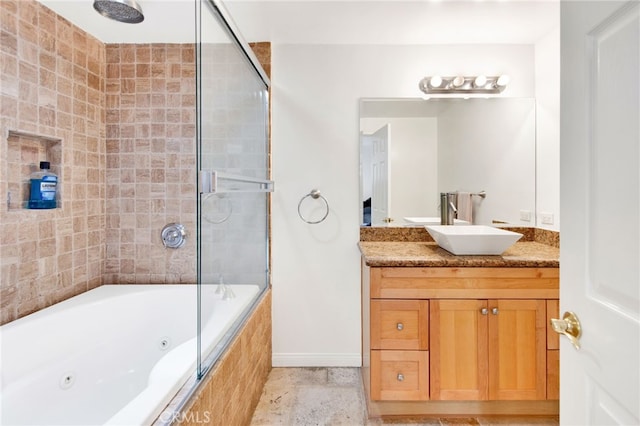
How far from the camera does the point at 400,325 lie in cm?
177

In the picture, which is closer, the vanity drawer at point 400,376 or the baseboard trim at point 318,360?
the vanity drawer at point 400,376

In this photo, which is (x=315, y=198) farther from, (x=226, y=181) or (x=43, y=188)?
(x=43, y=188)

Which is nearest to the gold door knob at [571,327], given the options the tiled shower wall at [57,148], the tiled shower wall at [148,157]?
the tiled shower wall at [148,157]

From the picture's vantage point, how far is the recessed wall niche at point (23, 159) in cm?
161

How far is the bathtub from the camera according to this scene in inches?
49.4

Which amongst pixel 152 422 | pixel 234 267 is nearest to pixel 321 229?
pixel 234 267

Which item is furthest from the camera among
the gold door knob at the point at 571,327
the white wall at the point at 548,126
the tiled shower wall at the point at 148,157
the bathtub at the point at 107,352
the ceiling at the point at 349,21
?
the tiled shower wall at the point at 148,157

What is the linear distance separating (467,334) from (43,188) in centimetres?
239

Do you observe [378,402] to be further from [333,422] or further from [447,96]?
[447,96]

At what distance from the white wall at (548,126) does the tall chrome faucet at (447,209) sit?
58cm

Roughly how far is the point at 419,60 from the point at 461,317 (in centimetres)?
175

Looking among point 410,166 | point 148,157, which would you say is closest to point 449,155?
point 410,166

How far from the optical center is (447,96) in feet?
7.67

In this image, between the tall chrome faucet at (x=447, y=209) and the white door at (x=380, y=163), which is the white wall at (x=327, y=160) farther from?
the tall chrome faucet at (x=447, y=209)
